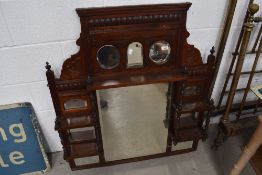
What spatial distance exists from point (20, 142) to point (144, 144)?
80 cm

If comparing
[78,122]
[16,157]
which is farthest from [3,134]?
[78,122]

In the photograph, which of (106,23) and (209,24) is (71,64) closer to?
(106,23)

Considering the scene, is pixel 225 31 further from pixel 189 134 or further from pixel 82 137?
pixel 82 137

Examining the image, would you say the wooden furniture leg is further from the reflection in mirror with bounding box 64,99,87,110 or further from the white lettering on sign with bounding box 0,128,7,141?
the white lettering on sign with bounding box 0,128,7,141

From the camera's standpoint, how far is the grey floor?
4.90ft

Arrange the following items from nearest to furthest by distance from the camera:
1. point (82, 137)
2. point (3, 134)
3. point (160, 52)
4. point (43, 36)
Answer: point (43, 36) < point (160, 52) < point (3, 134) < point (82, 137)

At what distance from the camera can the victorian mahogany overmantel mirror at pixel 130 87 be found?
123 centimetres

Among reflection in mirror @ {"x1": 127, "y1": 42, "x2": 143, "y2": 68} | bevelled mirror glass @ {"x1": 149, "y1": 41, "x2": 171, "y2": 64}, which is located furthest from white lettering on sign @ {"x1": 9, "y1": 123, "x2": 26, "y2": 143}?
bevelled mirror glass @ {"x1": 149, "y1": 41, "x2": 171, "y2": 64}

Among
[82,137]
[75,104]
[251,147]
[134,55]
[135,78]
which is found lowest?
[82,137]

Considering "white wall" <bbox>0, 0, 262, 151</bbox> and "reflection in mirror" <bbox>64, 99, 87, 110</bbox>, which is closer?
"white wall" <bbox>0, 0, 262, 151</bbox>

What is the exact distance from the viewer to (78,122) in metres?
1.45

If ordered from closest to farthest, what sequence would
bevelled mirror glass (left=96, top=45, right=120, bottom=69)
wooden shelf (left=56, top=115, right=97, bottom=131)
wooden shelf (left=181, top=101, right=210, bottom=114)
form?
bevelled mirror glass (left=96, top=45, right=120, bottom=69), wooden shelf (left=56, top=115, right=97, bottom=131), wooden shelf (left=181, top=101, right=210, bottom=114)

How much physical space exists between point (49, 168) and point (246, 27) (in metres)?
1.50

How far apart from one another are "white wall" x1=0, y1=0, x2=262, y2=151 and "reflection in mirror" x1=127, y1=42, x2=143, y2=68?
0.71 feet
